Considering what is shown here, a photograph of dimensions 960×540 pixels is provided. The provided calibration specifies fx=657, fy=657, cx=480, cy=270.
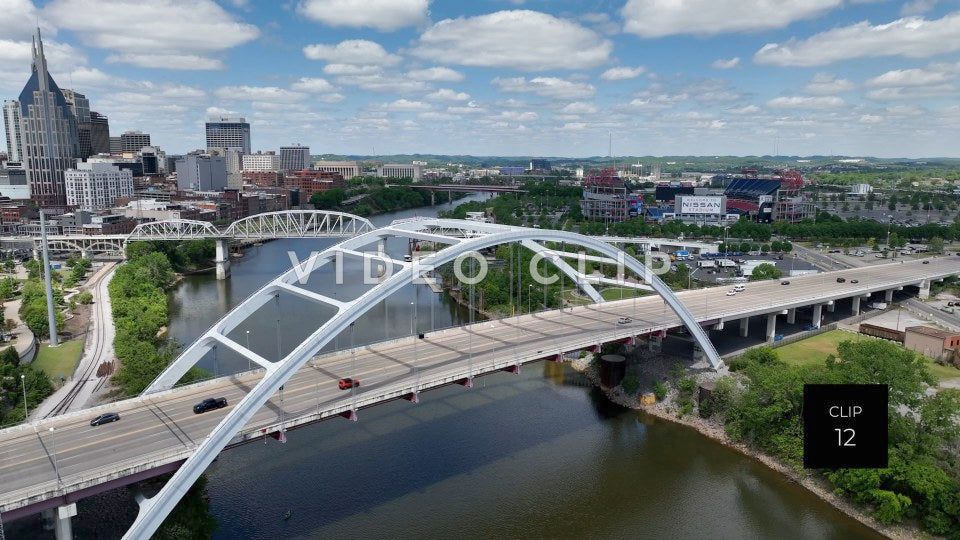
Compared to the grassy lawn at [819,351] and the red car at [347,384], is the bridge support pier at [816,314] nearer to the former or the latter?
the grassy lawn at [819,351]

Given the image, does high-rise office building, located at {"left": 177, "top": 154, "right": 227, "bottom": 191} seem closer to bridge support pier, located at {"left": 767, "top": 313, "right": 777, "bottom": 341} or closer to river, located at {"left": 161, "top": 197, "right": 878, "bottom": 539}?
river, located at {"left": 161, "top": 197, "right": 878, "bottom": 539}

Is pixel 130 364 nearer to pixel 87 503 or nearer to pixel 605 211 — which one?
pixel 87 503

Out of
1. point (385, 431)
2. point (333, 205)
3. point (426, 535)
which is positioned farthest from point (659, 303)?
point (333, 205)

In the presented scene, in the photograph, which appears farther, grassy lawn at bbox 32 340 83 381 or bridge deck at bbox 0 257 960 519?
grassy lawn at bbox 32 340 83 381

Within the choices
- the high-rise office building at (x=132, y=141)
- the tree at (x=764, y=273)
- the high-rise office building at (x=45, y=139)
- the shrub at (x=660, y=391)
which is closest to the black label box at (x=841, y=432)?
the shrub at (x=660, y=391)

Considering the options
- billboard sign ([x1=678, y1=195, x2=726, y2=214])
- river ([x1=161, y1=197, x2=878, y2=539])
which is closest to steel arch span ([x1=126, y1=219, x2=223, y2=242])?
river ([x1=161, y1=197, x2=878, y2=539])

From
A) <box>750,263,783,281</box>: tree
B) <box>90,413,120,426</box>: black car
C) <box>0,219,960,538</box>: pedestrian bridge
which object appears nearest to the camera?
<box>0,219,960,538</box>: pedestrian bridge
